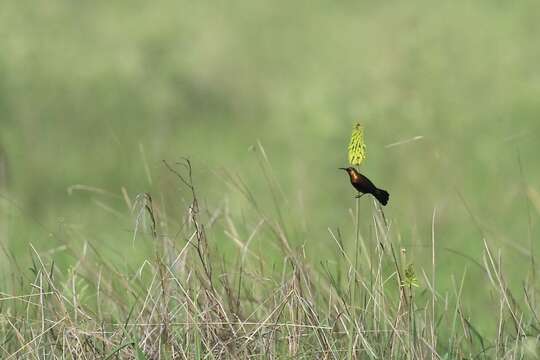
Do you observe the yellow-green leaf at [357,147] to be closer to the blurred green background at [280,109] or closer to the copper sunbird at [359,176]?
the copper sunbird at [359,176]

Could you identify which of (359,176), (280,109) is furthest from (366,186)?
(280,109)

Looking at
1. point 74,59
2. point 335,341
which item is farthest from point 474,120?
point 335,341

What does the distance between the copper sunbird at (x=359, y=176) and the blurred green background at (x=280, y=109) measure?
3.10 m

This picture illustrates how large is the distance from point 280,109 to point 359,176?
5.80m

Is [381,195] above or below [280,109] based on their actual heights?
above

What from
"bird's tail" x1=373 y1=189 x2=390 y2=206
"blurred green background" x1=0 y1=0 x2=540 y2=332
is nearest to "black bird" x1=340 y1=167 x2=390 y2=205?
"bird's tail" x1=373 y1=189 x2=390 y2=206

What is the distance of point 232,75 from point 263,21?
1.71 meters

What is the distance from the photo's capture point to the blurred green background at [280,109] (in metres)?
6.59

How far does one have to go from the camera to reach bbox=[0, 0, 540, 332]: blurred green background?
260 inches

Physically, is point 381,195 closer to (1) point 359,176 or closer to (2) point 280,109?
(1) point 359,176

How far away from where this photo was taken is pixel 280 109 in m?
8.20

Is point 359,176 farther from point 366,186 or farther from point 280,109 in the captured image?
point 280,109

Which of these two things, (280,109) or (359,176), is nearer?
(359,176)

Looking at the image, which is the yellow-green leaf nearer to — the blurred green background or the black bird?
the black bird
